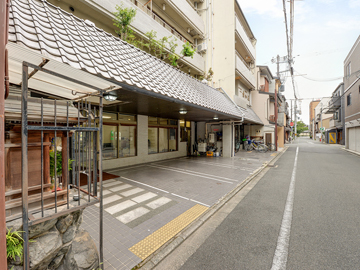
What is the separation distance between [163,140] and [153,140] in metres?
1.00

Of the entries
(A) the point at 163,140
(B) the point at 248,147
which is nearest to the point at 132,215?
(A) the point at 163,140

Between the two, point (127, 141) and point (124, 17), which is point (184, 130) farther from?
point (124, 17)

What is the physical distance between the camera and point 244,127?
21484 millimetres

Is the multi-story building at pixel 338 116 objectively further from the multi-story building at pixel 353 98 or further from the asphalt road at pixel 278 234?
the asphalt road at pixel 278 234

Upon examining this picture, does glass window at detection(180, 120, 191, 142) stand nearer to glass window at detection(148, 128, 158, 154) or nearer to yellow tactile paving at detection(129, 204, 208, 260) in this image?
glass window at detection(148, 128, 158, 154)

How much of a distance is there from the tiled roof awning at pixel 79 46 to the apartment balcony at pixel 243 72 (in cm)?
1170

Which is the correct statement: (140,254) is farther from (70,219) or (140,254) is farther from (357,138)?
(357,138)

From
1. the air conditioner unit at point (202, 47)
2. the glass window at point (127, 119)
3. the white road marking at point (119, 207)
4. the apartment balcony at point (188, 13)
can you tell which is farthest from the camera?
the air conditioner unit at point (202, 47)

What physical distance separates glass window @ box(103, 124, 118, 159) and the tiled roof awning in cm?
449

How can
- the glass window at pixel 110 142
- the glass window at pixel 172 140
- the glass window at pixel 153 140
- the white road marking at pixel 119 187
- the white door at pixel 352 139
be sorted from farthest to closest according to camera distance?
the white door at pixel 352 139 < the glass window at pixel 172 140 < the glass window at pixel 153 140 < the glass window at pixel 110 142 < the white road marking at pixel 119 187

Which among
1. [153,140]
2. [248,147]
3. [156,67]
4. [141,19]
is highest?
[141,19]

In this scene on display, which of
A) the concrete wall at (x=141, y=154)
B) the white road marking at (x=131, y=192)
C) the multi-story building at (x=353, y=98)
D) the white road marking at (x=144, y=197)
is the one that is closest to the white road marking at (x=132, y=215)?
the white road marking at (x=144, y=197)

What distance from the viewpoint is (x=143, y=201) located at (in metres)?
4.73

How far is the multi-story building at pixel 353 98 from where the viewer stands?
55.2 feet
